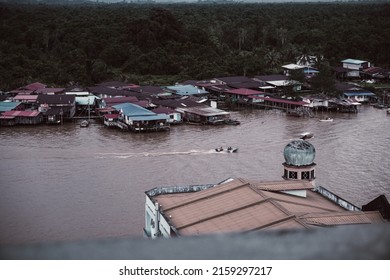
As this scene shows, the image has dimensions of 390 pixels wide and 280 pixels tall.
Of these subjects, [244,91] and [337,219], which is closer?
[337,219]

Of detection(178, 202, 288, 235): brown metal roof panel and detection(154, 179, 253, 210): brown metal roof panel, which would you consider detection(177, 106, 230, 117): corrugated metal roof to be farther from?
detection(178, 202, 288, 235): brown metal roof panel

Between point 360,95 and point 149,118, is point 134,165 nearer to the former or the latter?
point 149,118

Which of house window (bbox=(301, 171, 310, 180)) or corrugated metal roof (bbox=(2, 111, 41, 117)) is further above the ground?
house window (bbox=(301, 171, 310, 180))

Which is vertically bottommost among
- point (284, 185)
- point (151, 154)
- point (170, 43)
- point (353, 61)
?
point (151, 154)

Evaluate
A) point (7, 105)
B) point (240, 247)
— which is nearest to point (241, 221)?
point (240, 247)

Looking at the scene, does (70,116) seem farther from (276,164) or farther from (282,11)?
(282,11)

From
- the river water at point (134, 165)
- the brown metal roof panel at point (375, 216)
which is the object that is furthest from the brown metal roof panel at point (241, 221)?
the river water at point (134, 165)

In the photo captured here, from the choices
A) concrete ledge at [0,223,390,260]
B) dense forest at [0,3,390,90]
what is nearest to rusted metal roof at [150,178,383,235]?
concrete ledge at [0,223,390,260]
